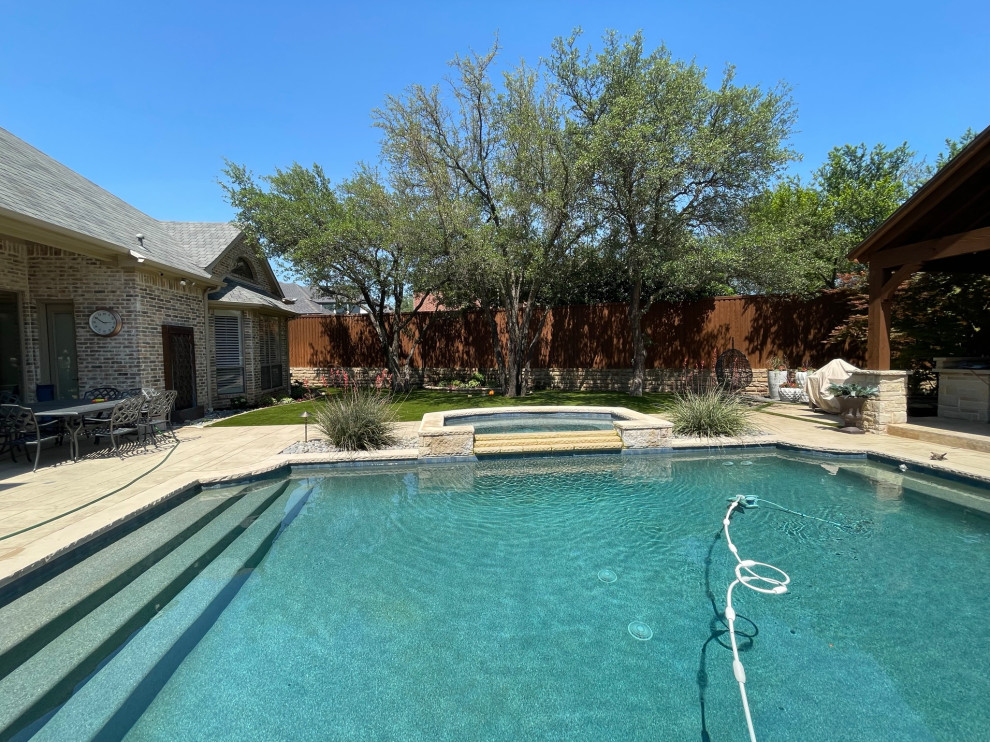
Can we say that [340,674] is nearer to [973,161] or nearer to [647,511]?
[647,511]

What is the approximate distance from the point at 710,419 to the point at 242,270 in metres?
13.7

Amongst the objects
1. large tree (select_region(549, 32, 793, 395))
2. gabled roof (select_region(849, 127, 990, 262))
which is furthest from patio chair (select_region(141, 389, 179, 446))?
gabled roof (select_region(849, 127, 990, 262))

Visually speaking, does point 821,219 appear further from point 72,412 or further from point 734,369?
point 72,412

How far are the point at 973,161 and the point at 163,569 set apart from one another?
34.8 feet

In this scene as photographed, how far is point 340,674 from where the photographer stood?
98.3 inches

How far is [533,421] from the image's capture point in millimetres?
9391

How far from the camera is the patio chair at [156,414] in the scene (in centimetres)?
771

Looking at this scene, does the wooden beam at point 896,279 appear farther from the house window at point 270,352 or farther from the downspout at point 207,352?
the house window at point 270,352

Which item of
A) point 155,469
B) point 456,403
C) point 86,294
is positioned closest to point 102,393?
point 86,294

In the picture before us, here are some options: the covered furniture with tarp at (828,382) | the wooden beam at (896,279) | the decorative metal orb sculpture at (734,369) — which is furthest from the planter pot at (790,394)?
the wooden beam at (896,279)

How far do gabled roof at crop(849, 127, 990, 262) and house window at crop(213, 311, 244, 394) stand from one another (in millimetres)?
14389

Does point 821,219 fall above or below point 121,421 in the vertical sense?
above

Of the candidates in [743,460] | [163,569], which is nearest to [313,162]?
[163,569]

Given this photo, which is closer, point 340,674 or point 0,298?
point 340,674
